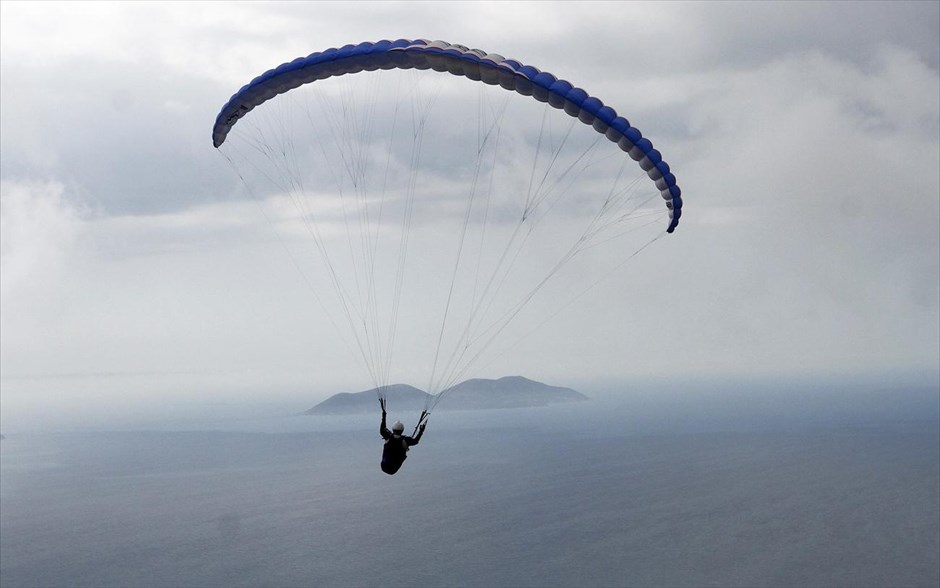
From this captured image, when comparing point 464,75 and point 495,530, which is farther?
point 495,530

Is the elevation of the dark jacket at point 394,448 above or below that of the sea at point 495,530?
above

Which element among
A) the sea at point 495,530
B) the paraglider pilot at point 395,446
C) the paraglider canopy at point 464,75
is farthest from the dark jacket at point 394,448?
the sea at point 495,530

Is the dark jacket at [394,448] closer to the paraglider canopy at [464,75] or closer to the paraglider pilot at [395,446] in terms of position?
the paraglider pilot at [395,446]

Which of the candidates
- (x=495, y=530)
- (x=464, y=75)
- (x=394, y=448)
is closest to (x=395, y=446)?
(x=394, y=448)

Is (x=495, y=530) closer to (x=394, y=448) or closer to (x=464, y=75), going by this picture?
(x=394, y=448)

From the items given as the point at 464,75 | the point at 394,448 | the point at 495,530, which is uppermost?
the point at 464,75

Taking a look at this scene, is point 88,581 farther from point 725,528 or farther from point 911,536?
point 911,536

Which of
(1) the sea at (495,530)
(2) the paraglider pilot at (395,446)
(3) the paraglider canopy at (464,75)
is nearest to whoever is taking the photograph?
(2) the paraglider pilot at (395,446)

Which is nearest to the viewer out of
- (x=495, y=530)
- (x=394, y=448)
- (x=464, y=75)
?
(x=394, y=448)

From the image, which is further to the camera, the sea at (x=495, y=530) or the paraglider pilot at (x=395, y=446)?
the sea at (x=495, y=530)

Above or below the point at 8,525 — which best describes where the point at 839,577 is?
below

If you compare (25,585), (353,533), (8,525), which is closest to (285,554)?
(353,533)
